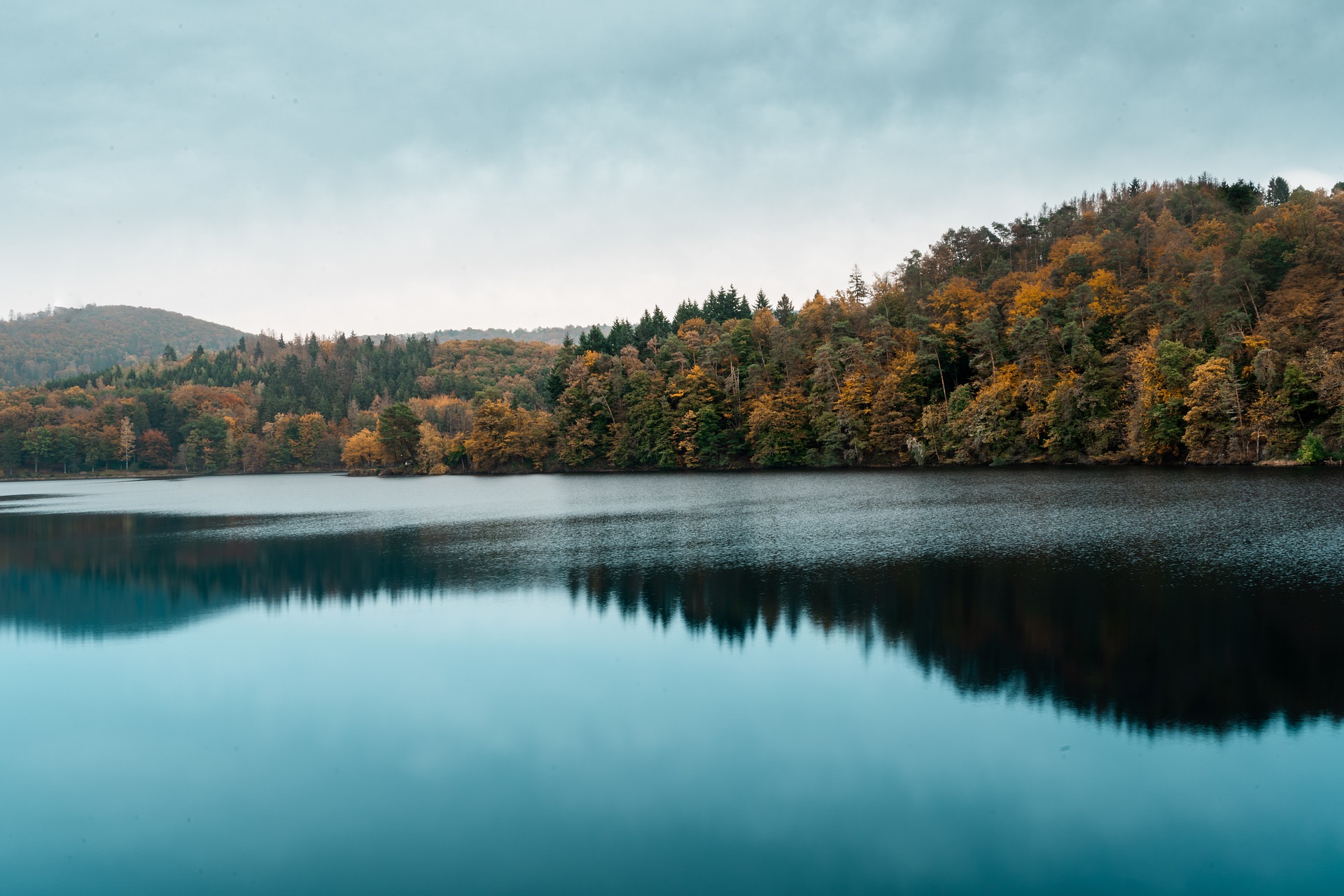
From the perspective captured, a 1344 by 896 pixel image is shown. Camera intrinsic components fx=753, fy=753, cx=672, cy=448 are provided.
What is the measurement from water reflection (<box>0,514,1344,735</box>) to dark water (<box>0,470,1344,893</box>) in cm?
13

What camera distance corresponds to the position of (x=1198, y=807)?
31.2 ft

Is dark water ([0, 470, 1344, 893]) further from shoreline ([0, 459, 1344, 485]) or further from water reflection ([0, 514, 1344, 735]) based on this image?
shoreline ([0, 459, 1344, 485])

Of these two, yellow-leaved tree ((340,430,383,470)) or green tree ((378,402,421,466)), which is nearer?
green tree ((378,402,421,466))

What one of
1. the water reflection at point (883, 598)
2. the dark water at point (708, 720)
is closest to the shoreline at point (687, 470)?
the dark water at point (708, 720)

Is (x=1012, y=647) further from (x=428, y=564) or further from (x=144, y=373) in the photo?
(x=144, y=373)

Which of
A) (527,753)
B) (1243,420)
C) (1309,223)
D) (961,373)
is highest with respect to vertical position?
(1309,223)

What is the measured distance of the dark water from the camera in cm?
920

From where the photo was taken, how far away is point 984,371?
73812 mm

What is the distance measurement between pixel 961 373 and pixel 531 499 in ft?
153

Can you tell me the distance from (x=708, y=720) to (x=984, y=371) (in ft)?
225

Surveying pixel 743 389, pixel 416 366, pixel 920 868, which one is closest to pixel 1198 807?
pixel 920 868

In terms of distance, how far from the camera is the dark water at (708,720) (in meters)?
9.20

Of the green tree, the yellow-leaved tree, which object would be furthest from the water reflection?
the yellow-leaved tree

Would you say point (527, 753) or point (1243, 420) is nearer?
point (527, 753)
